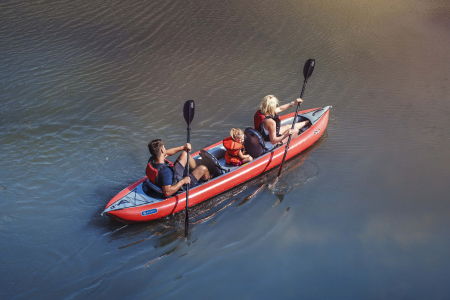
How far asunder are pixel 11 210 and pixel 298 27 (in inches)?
455

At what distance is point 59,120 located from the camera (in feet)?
26.3

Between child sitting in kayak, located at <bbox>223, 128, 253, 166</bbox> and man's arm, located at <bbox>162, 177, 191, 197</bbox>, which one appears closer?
man's arm, located at <bbox>162, 177, 191, 197</bbox>

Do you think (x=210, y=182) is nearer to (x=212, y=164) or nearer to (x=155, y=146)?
(x=212, y=164)

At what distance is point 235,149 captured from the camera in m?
6.16

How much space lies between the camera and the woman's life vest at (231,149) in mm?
6129

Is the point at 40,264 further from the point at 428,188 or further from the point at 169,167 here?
the point at 428,188

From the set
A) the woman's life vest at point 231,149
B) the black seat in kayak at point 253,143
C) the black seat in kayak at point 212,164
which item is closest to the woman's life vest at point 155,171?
the black seat in kayak at point 212,164

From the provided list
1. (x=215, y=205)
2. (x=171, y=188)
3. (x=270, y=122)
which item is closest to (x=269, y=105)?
(x=270, y=122)

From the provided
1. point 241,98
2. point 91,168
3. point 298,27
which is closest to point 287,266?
point 91,168

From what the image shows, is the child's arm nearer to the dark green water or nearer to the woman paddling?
the dark green water

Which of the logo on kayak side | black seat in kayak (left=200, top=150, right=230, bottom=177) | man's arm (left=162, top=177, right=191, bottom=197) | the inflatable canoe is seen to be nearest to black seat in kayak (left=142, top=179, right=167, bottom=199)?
the inflatable canoe

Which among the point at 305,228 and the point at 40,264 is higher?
the point at 40,264

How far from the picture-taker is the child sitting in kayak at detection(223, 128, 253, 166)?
19.8 feet

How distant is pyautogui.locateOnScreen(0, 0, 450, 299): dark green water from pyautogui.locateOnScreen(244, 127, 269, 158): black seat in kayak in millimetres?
591
